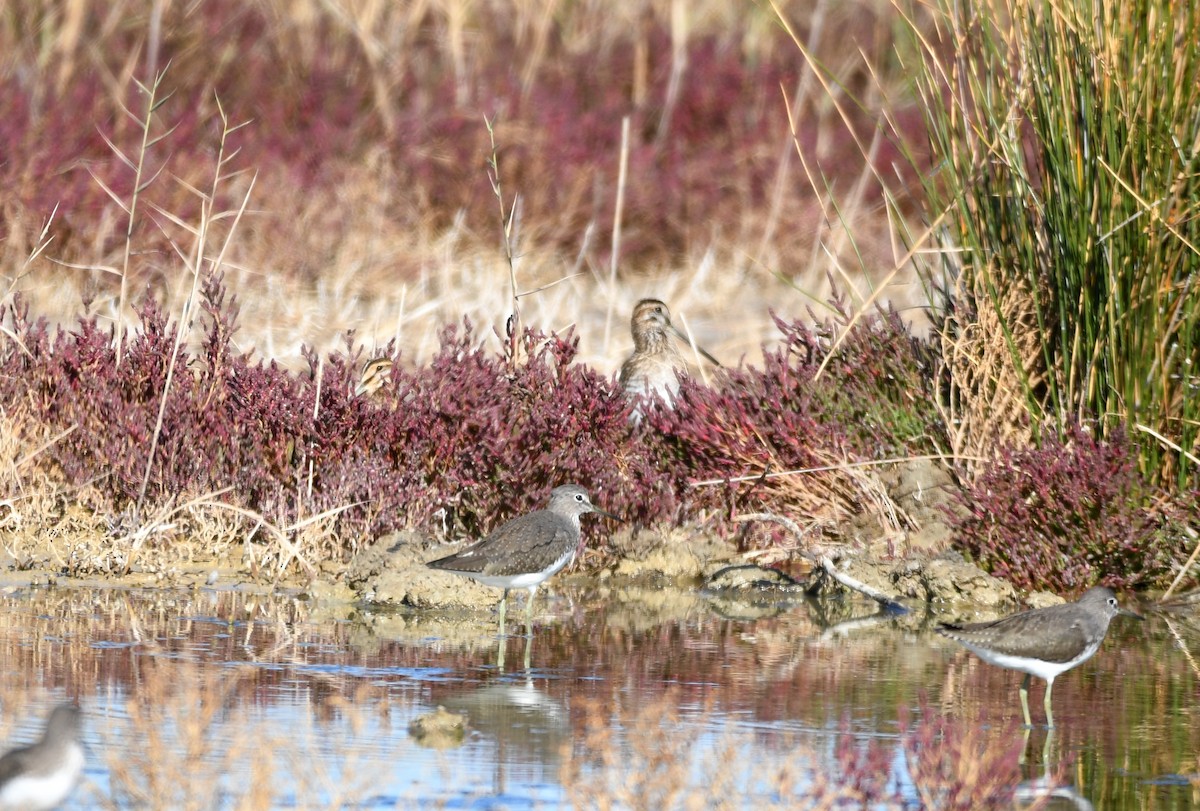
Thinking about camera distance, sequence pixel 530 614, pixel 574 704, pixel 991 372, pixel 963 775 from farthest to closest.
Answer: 1. pixel 991 372
2. pixel 530 614
3. pixel 574 704
4. pixel 963 775

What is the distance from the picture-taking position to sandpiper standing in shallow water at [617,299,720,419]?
36.7 ft

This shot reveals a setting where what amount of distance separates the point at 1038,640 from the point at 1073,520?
7.28 feet

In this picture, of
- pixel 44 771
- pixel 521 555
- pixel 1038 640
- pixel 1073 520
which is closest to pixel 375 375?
pixel 521 555

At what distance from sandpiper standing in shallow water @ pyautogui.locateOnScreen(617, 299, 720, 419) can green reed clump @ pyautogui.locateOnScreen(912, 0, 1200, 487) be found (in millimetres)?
1965

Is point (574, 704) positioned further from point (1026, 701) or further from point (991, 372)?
point (991, 372)

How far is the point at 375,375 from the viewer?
411 inches

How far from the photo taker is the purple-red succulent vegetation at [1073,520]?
8.95 metres

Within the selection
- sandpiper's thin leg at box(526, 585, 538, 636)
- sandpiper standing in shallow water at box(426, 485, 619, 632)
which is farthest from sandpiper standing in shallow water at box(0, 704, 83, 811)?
sandpiper standing in shallow water at box(426, 485, 619, 632)

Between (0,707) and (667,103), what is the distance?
1318 centimetres

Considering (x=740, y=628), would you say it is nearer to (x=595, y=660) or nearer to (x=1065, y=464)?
(x=595, y=660)

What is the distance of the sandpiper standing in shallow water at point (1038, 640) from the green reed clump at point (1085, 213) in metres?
1.86

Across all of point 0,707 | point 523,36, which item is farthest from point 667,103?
point 0,707

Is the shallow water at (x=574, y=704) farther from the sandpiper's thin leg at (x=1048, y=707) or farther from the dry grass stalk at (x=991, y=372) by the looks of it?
the dry grass stalk at (x=991, y=372)

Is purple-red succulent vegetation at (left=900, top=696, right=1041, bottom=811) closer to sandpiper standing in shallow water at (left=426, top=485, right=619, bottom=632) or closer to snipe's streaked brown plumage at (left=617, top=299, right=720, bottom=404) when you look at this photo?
sandpiper standing in shallow water at (left=426, top=485, right=619, bottom=632)
